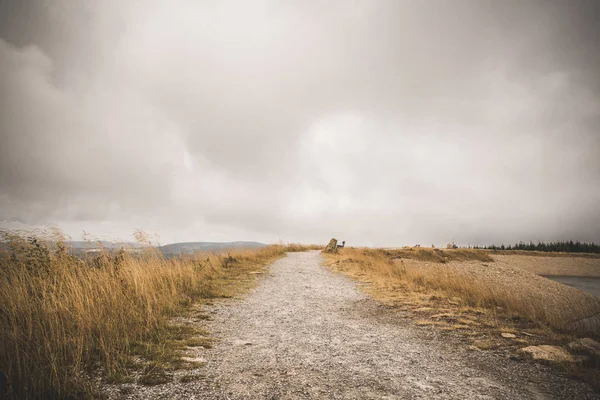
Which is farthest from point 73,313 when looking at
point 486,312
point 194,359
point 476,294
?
point 476,294

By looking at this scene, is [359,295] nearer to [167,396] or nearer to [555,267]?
[167,396]

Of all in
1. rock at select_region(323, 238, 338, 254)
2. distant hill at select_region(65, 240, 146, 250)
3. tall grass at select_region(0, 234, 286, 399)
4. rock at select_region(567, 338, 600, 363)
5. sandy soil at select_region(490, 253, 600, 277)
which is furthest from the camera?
sandy soil at select_region(490, 253, 600, 277)

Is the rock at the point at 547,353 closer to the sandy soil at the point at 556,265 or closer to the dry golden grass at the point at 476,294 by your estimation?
the dry golden grass at the point at 476,294

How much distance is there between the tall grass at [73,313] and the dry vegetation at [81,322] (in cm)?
1

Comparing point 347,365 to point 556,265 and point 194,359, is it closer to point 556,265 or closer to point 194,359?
point 194,359

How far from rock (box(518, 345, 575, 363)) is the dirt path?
13.3 inches

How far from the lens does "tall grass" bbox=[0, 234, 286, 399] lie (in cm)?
320

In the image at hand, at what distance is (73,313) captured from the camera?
4547mm

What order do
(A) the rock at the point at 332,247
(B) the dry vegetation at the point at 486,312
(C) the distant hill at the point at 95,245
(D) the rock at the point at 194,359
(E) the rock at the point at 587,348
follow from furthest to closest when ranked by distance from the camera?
1. (A) the rock at the point at 332,247
2. (C) the distant hill at the point at 95,245
3. (B) the dry vegetation at the point at 486,312
4. (E) the rock at the point at 587,348
5. (D) the rock at the point at 194,359

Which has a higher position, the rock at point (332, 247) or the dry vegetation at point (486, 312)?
the rock at point (332, 247)

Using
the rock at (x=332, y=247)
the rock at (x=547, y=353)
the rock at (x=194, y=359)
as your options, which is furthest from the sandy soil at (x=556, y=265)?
the rock at (x=194, y=359)

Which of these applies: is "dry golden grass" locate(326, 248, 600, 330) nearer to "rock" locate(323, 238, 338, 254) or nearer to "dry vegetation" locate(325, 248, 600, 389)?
"dry vegetation" locate(325, 248, 600, 389)

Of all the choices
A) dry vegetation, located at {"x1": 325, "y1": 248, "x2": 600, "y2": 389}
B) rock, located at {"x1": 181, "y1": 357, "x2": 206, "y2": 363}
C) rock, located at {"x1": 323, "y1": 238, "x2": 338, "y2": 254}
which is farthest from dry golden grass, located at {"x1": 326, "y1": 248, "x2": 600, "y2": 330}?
rock, located at {"x1": 323, "y1": 238, "x2": 338, "y2": 254}

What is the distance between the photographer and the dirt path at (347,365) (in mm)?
3340
